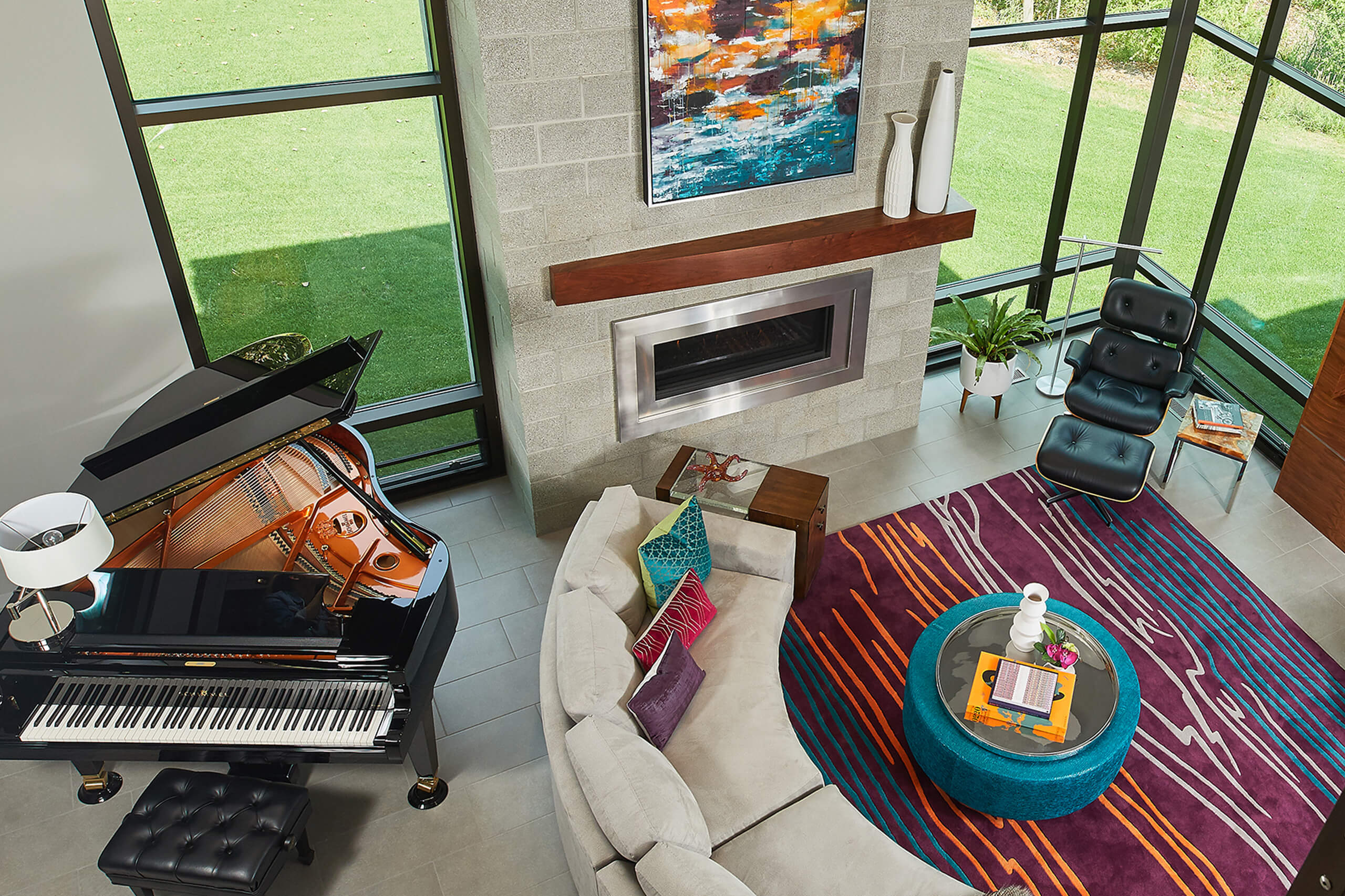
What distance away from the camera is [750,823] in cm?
383

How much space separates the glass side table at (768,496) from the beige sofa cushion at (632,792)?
162cm

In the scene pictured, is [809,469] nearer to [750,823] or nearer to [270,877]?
[750,823]

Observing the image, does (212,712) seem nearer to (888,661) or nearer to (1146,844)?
(888,661)

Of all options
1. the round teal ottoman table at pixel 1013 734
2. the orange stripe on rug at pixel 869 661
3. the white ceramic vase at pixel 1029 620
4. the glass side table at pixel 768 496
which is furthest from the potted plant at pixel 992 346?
the white ceramic vase at pixel 1029 620

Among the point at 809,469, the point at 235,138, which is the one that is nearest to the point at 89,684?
the point at 235,138

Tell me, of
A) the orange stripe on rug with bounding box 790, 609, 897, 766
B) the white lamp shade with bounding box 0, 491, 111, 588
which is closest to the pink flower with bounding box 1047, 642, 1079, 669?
the orange stripe on rug with bounding box 790, 609, 897, 766

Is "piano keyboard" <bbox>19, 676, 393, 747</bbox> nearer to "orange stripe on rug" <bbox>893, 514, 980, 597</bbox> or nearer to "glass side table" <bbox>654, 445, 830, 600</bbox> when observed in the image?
"glass side table" <bbox>654, 445, 830, 600</bbox>

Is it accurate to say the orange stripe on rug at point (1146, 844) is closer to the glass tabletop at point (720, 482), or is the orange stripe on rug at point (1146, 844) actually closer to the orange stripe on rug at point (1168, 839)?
the orange stripe on rug at point (1168, 839)

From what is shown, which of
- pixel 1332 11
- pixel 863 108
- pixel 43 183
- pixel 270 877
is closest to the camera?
pixel 270 877

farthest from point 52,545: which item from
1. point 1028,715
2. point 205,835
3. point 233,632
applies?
point 1028,715

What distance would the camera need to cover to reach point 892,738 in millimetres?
4727

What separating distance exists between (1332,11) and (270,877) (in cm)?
670

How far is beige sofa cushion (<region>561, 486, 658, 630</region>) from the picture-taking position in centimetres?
439

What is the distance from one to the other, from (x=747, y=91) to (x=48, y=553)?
3.47 metres
